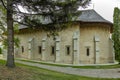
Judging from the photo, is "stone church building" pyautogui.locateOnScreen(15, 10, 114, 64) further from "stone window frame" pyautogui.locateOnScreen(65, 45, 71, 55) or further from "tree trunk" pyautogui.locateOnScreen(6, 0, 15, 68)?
"tree trunk" pyautogui.locateOnScreen(6, 0, 15, 68)

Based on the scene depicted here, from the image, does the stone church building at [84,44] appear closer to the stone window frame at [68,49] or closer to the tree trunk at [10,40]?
the stone window frame at [68,49]

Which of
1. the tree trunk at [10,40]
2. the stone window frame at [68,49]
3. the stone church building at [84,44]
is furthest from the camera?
the stone window frame at [68,49]

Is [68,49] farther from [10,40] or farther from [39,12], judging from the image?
[10,40]

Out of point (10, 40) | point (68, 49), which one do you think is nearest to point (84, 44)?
point (68, 49)

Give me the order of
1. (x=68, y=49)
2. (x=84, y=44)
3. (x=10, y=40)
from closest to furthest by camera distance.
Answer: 1. (x=10, y=40)
2. (x=68, y=49)
3. (x=84, y=44)

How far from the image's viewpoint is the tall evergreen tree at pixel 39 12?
49.6ft

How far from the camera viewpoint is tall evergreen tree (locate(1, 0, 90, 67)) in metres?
15.1

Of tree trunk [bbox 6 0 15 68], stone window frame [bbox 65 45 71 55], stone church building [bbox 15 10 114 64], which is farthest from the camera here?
stone window frame [bbox 65 45 71 55]

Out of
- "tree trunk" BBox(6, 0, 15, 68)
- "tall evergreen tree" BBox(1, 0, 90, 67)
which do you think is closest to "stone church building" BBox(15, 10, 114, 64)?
"tall evergreen tree" BBox(1, 0, 90, 67)

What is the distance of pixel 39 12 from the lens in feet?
51.6

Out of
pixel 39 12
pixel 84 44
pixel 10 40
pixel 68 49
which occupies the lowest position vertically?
pixel 68 49

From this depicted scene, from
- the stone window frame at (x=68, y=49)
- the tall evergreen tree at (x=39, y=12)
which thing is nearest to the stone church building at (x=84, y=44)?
the stone window frame at (x=68, y=49)

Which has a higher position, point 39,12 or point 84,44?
point 39,12

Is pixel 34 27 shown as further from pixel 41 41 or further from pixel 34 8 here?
pixel 41 41
